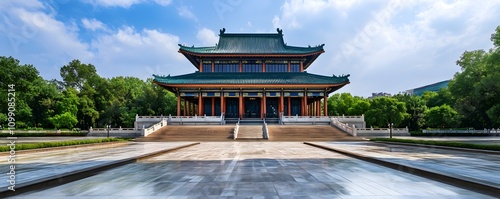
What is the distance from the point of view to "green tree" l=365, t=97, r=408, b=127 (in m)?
43.2

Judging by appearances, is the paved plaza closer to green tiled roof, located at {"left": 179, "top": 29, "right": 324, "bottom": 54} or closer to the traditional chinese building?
the traditional chinese building

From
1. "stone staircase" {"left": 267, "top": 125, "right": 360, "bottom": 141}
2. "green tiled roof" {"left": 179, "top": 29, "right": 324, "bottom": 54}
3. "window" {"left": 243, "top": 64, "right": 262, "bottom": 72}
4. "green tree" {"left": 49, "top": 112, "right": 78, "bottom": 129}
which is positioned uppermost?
"green tiled roof" {"left": 179, "top": 29, "right": 324, "bottom": 54}

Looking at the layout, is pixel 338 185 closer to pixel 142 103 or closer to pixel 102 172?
pixel 102 172

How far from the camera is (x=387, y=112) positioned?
142 feet

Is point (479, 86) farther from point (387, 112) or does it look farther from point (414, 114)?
point (414, 114)

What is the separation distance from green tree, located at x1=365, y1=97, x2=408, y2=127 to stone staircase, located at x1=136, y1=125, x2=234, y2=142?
22.8 metres

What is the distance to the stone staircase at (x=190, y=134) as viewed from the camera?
97.2 feet

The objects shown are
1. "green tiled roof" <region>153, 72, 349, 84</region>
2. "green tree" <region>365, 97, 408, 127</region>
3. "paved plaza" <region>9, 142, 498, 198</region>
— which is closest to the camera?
"paved plaza" <region>9, 142, 498, 198</region>

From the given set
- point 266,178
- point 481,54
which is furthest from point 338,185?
point 481,54

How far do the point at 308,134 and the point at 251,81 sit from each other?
14.4 metres

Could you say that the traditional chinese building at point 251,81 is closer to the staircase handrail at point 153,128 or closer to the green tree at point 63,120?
the staircase handrail at point 153,128

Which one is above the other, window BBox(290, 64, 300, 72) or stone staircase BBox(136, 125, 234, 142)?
window BBox(290, 64, 300, 72)

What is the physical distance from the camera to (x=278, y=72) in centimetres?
4712

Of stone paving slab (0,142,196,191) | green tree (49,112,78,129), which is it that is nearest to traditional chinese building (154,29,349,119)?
green tree (49,112,78,129)
